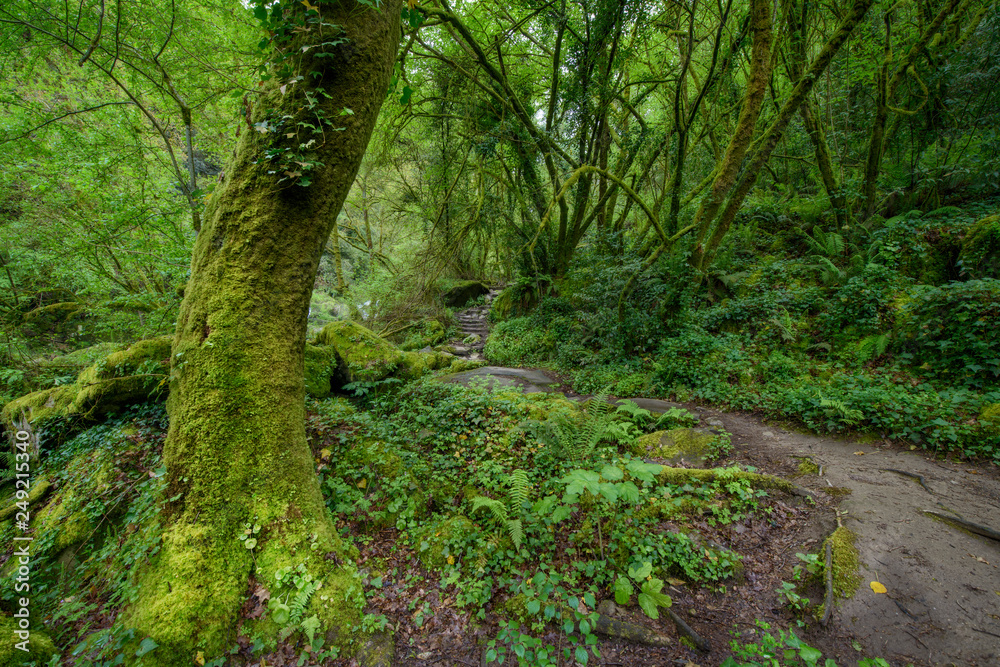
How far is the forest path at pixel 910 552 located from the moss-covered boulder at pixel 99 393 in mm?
6432

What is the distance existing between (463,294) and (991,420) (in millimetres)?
15406

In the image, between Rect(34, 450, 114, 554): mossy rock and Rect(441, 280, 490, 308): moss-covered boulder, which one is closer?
Rect(34, 450, 114, 554): mossy rock

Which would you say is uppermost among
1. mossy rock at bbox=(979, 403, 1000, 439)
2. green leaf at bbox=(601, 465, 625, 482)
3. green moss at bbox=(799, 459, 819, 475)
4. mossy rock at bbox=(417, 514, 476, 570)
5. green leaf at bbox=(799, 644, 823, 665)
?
green leaf at bbox=(601, 465, 625, 482)

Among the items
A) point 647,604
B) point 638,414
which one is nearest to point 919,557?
point 647,604

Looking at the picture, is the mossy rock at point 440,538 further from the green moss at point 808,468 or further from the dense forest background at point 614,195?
the green moss at point 808,468

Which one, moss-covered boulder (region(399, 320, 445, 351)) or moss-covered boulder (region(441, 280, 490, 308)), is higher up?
moss-covered boulder (region(441, 280, 490, 308))

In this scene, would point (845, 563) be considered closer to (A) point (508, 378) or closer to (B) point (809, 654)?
(B) point (809, 654)

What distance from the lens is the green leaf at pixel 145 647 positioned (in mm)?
1935

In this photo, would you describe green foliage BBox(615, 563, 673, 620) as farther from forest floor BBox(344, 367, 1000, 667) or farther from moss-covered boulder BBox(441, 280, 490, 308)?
moss-covered boulder BBox(441, 280, 490, 308)

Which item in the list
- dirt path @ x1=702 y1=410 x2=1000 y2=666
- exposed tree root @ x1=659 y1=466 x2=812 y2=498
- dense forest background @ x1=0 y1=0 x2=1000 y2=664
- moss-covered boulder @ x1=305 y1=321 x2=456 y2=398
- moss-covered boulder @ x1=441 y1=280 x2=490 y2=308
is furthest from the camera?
moss-covered boulder @ x1=441 y1=280 x2=490 y2=308

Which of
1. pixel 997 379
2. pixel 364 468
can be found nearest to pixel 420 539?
pixel 364 468

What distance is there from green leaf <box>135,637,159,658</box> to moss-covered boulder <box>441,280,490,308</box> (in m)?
14.5

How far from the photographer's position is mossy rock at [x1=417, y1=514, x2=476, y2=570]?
2.89 meters

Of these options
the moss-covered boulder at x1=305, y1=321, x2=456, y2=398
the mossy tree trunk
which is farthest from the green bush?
the moss-covered boulder at x1=305, y1=321, x2=456, y2=398
